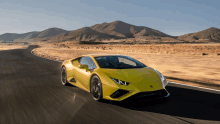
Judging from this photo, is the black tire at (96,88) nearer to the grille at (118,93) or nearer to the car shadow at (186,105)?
the car shadow at (186,105)

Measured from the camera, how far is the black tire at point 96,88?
17.3ft

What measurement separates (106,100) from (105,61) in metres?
1.40

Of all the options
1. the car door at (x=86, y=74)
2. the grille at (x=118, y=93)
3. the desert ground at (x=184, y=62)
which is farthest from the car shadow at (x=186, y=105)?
the desert ground at (x=184, y=62)

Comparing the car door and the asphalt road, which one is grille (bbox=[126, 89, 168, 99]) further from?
the car door

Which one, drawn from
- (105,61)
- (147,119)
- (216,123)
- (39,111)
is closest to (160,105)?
(147,119)

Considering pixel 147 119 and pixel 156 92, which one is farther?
pixel 156 92

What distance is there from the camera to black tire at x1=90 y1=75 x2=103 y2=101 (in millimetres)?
5280

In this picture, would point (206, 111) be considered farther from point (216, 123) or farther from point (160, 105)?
point (160, 105)

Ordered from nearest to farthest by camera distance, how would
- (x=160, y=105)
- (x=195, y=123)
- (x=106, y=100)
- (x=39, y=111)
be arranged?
(x=195, y=123) < (x=39, y=111) < (x=160, y=105) < (x=106, y=100)

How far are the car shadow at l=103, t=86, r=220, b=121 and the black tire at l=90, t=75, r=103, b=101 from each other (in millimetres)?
234

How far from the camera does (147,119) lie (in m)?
4.24

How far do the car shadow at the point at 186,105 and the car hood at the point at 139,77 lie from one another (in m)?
0.42

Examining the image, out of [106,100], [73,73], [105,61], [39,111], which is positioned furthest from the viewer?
[73,73]

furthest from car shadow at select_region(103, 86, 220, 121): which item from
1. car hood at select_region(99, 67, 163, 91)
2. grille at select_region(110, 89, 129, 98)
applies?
car hood at select_region(99, 67, 163, 91)
